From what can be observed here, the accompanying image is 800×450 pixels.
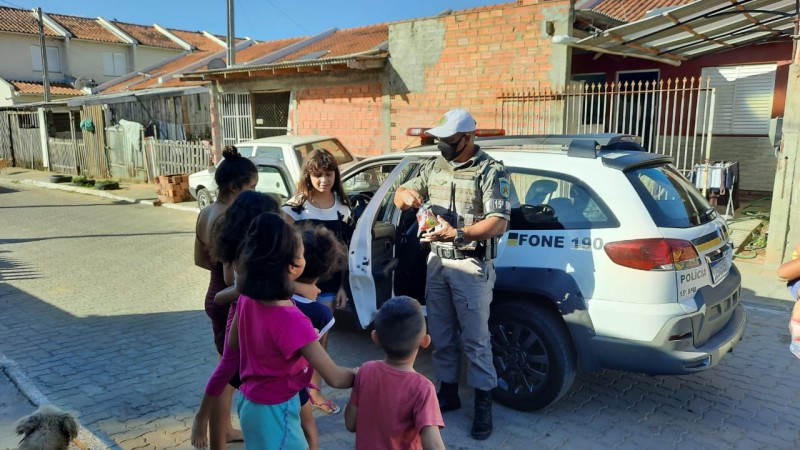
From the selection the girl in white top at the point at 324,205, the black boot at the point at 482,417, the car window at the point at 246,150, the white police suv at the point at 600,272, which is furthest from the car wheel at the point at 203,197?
the black boot at the point at 482,417

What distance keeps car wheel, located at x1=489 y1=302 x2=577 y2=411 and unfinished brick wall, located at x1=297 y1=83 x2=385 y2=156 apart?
854 centimetres

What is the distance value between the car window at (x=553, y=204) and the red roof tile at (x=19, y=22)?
3681 cm

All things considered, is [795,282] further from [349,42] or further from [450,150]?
[349,42]

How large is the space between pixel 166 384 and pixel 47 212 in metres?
10.3

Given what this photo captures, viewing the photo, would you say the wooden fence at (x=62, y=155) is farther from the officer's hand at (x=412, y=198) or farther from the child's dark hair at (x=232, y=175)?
the officer's hand at (x=412, y=198)

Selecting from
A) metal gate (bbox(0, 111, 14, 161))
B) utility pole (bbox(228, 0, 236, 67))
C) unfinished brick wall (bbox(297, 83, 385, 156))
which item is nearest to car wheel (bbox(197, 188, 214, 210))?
unfinished brick wall (bbox(297, 83, 385, 156))

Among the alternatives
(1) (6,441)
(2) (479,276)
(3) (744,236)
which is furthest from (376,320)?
(3) (744,236)

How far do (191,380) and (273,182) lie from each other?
14.9ft

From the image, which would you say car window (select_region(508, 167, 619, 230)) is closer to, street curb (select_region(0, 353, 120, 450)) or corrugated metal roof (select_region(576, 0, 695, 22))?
street curb (select_region(0, 353, 120, 450))

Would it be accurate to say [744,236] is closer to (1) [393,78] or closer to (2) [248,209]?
(1) [393,78]

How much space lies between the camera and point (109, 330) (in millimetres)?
5004

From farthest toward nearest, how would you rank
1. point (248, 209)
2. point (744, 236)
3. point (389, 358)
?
point (744, 236) < point (248, 209) < point (389, 358)

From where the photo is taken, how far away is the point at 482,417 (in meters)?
3.16

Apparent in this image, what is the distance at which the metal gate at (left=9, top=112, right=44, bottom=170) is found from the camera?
835 inches
